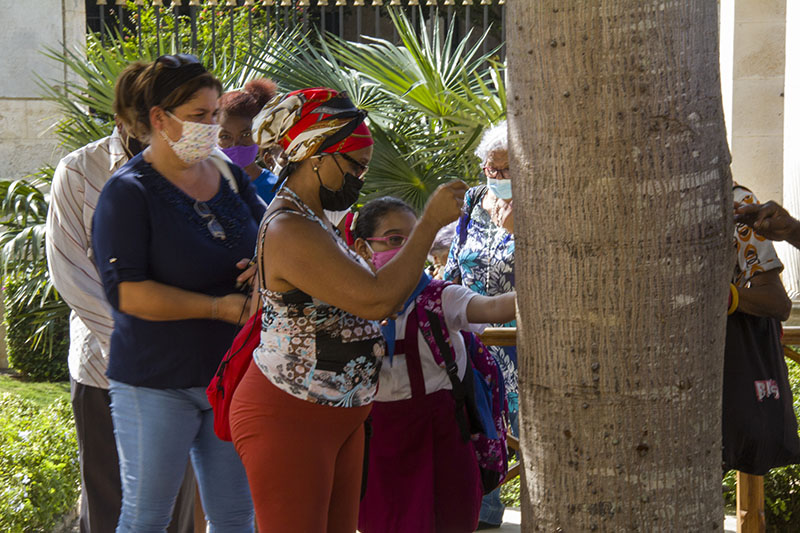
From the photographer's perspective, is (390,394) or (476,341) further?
(476,341)

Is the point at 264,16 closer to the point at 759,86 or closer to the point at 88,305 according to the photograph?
the point at 759,86

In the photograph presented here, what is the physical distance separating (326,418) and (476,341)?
93cm

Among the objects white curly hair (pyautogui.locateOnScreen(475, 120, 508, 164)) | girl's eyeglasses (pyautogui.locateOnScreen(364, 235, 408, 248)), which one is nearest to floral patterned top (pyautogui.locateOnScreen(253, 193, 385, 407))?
girl's eyeglasses (pyautogui.locateOnScreen(364, 235, 408, 248))

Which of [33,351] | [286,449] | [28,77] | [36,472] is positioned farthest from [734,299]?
[33,351]

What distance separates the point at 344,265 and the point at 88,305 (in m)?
1.16

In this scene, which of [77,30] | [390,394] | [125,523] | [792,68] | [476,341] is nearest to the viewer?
[125,523]

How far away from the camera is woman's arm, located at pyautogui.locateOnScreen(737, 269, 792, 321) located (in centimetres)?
312

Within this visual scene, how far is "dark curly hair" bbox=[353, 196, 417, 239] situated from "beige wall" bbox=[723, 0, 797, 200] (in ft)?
17.5

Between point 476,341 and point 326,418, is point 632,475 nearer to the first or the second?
point 326,418

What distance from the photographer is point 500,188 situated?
3916 mm

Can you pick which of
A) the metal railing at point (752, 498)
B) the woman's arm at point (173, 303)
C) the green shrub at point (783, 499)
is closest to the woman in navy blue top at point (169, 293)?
the woman's arm at point (173, 303)

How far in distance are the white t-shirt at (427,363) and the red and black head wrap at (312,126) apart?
70 centimetres

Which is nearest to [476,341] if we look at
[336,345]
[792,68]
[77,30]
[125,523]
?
[336,345]

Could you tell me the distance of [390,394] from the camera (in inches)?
121
